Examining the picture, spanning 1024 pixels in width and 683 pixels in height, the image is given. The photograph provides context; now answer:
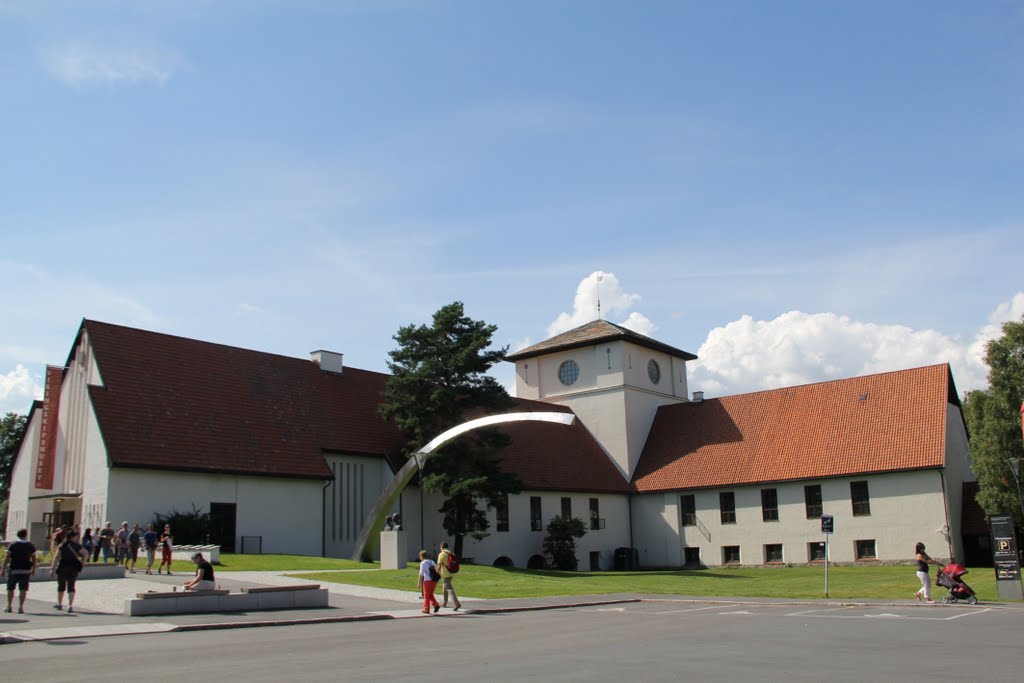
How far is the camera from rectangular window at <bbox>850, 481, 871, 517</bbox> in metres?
44.0

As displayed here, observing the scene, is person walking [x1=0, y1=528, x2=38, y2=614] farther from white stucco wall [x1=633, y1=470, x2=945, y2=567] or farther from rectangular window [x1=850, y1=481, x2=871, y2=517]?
rectangular window [x1=850, y1=481, x2=871, y2=517]

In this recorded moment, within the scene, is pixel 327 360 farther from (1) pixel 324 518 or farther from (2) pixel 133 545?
(2) pixel 133 545

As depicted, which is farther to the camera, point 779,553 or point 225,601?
point 779,553

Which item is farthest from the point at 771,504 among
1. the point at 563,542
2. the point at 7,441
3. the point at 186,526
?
the point at 7,441

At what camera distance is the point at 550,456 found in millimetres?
49500

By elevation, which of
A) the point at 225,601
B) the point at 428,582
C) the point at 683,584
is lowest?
the point at 683,584

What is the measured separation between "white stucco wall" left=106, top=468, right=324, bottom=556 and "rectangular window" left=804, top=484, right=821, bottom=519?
23501mm

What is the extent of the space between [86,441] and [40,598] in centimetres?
1334

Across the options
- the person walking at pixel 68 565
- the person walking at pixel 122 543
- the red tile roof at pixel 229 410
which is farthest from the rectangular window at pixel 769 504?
the person walking at pixel 68 565

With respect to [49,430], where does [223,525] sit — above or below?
below

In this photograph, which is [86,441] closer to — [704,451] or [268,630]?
[268,630]

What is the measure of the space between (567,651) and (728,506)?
36733 mm

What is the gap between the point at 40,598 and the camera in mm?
21656

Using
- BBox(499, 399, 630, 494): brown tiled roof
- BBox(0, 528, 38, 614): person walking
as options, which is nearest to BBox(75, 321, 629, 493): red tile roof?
BBox(499, 399, 630, 494): brown tiled roof
